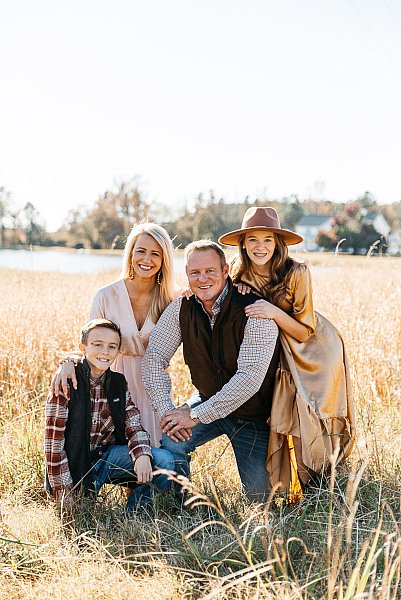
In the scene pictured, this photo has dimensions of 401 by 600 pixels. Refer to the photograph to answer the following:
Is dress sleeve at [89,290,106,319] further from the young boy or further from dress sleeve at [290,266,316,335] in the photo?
dress sleeve at [290,266,316,335]

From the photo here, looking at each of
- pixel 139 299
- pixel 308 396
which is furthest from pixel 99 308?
pixel 308 396

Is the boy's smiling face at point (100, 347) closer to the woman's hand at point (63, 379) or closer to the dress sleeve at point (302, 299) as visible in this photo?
the woman's hand at point (63, 379)

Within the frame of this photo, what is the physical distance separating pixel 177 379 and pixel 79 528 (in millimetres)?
2139

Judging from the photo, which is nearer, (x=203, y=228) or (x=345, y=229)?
(x=203, y=228)

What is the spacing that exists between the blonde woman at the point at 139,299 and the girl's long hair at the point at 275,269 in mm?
447

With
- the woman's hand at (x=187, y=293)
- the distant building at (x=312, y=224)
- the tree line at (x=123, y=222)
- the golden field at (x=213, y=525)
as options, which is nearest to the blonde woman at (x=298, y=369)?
the golden field at (x=213, y=525)

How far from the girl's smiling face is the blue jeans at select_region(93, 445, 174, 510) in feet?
4.12

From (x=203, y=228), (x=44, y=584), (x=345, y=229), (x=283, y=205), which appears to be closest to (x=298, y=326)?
(x=44, y=584)

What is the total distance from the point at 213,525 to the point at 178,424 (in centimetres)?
62

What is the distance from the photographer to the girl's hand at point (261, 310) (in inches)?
139

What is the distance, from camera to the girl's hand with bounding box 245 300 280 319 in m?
3.54

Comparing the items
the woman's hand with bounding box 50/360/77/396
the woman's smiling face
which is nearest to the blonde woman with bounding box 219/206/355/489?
the woman's smiling face

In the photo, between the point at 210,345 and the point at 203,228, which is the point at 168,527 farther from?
the point at 203,228

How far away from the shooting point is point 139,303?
4176 mm
